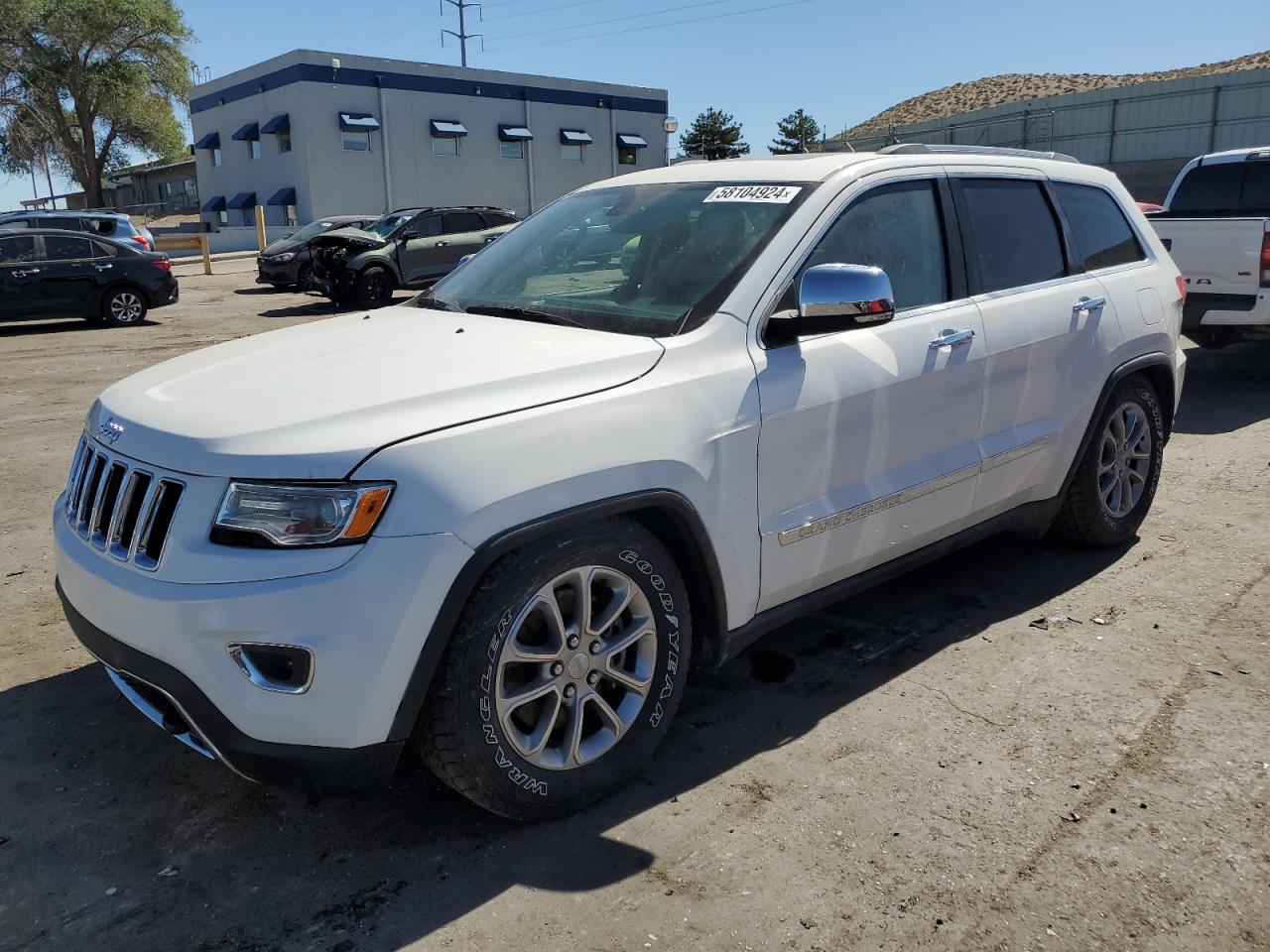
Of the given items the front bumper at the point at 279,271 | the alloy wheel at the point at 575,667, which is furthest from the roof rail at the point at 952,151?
the front bumper at the point at 279,271

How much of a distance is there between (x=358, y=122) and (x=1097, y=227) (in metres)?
33.8

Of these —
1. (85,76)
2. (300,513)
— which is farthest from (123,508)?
(85,76)

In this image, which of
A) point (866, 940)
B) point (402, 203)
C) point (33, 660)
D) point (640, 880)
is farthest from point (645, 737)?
point (402, 203)

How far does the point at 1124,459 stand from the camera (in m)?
4.93

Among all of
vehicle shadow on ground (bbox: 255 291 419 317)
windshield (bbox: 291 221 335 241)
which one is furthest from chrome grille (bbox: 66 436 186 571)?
windshield (bbox: 291 221 335 241)

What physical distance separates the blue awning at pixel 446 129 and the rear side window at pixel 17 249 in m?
23.9

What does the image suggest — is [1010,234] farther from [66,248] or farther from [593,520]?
[66,248]

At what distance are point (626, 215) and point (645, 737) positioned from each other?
1.94 m

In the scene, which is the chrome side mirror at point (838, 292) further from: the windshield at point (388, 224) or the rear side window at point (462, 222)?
the rear side window at point (462, 222)

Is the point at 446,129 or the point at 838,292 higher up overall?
the point at 446,129

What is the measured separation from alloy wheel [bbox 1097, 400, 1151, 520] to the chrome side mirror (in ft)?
6.77

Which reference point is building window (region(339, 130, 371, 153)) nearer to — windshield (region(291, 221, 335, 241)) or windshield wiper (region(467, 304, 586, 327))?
windshield (region(291, 221, 335, 241))

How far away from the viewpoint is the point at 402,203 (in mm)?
37062

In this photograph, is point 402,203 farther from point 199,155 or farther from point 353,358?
point 353,358
